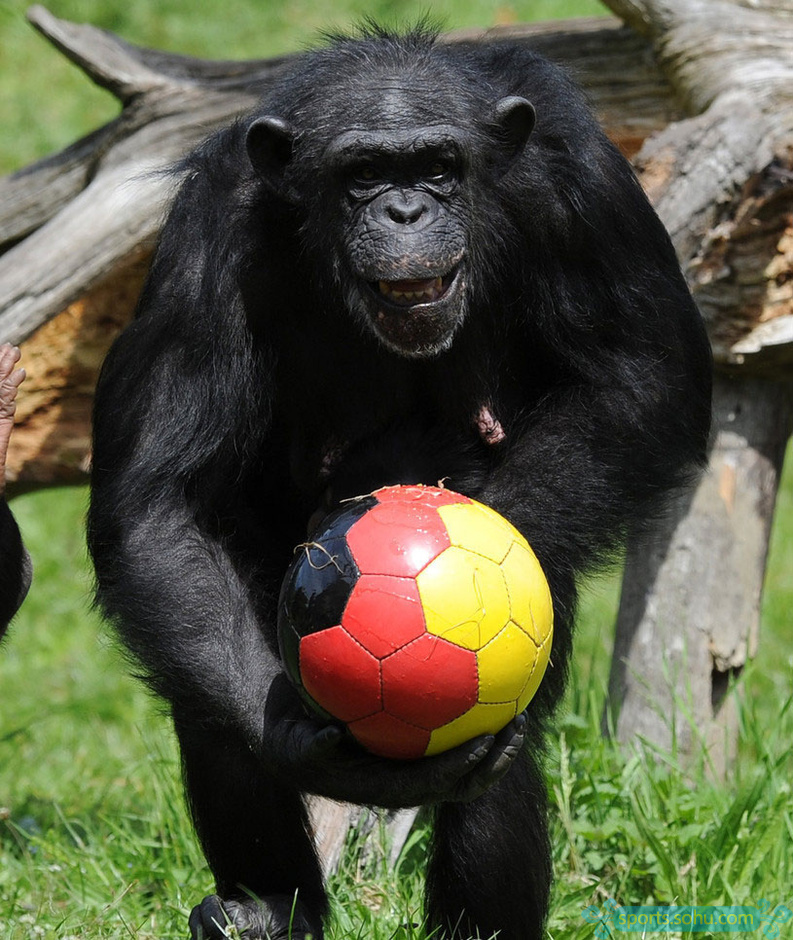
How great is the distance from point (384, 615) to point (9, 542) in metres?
1.85

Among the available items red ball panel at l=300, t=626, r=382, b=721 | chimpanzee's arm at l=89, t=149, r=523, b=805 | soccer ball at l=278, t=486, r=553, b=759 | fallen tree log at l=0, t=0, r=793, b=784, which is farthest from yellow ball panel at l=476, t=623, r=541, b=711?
fallen tree log at l=0, t=0, r=793, b=784

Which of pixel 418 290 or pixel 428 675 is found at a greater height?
pixel 418 290

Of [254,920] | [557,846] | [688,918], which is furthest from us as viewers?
[557,846]

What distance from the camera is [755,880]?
5000 millimetres

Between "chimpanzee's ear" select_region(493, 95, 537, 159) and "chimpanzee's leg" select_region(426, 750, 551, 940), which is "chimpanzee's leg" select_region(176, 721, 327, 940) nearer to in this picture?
"chimpanzee's leg" select_region(426, 750, 551, 940)

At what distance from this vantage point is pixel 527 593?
11.7 ft

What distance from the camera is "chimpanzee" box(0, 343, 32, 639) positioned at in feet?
15.1

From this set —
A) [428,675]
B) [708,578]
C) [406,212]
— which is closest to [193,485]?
[406,212]

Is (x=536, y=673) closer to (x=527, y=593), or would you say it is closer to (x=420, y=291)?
(x=527, y=593)

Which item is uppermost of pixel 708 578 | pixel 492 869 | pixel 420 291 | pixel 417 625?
pixel 420 291

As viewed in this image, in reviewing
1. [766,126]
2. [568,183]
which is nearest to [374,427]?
[568,183]

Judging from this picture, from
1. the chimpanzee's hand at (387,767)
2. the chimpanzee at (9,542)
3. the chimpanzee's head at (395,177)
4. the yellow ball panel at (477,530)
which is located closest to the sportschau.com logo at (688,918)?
the chimpanzee's hand at (387,767)

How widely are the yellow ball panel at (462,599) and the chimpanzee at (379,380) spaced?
85 cm

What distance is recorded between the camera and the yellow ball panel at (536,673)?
143 inches
